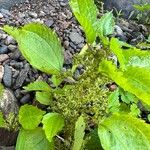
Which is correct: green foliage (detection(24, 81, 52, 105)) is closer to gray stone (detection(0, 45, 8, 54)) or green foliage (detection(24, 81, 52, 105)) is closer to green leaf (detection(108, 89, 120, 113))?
green leaf (detection(108, 89, 120, 113))

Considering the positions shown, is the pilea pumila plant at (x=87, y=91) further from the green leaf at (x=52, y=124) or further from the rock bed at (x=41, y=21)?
the rock bed at (x=41, y=21)

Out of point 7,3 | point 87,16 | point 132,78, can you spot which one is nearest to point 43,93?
point 87,16

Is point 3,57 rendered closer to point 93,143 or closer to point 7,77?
point 7,77

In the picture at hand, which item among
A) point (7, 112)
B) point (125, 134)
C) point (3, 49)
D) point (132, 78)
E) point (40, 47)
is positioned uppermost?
point (132, 78)

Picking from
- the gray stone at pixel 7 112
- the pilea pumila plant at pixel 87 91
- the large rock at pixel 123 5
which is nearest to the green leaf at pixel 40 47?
the pilea pumila plant at pixel 87 91

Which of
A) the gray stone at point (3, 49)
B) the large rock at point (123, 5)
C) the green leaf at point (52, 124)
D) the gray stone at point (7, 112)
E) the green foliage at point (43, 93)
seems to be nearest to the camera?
the green leaf at point (52, 124)

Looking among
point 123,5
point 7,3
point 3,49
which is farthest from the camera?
point 123,5
